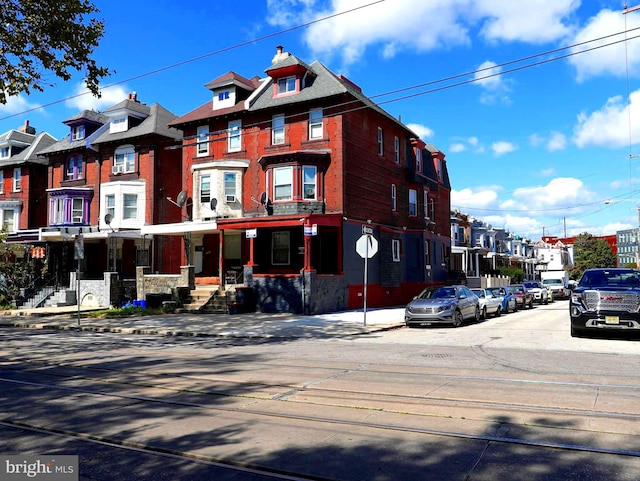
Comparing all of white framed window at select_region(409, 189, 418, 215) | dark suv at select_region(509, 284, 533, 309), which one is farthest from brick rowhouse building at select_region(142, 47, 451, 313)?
dark suv at select_region(509, 284, 533, 309)

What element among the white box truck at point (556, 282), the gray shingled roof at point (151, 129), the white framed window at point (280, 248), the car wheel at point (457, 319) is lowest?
the car wheel at point (457, 319)

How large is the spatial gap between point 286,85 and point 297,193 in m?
6.68

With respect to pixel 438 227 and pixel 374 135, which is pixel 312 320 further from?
pixel 438 227

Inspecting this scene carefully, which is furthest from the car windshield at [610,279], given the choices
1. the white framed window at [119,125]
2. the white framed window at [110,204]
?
the white framed window at [119,125]

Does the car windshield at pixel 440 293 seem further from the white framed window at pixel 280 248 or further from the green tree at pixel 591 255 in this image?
the green tree at pixel 591 255

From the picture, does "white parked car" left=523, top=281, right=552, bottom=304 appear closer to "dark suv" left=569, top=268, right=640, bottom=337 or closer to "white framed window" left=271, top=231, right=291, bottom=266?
"white framed window" left=271, top=231, right=291, bottom=266

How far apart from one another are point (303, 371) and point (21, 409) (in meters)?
4.72

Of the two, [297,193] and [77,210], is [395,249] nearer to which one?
[297,193]

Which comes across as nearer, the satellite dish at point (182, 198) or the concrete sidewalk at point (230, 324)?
the concrete sidewalk at point (230, 324)

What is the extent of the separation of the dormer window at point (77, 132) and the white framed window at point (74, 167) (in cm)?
149

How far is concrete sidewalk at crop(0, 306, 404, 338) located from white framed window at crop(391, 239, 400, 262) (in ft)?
26.0

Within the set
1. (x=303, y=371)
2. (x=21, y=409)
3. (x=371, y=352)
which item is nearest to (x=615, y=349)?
(x=371, y=352)

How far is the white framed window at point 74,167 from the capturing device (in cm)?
3662

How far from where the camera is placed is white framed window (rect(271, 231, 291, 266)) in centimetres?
2834
